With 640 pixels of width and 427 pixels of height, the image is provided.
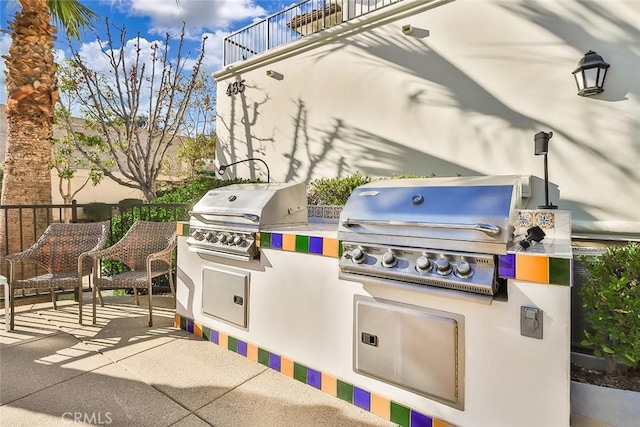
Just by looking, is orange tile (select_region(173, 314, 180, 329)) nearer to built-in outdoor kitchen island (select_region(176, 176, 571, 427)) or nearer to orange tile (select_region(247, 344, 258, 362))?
built-in outdoor kitchen island (select_region(176, 176, 571, 427))

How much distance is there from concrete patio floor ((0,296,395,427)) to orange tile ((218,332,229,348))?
61mm

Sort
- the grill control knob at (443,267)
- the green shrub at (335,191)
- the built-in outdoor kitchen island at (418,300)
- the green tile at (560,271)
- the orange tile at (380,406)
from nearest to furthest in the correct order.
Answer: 1. the green tile at (560,271)
2. the built-in outdoor kitchen island at (418,300)
3. the grill control knob at (443,267)
4. the orange tile at (380,406)
5. the green shrub at (335,191)

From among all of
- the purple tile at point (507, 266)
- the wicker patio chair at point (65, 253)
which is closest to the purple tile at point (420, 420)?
the purple tile at point (507, 266)

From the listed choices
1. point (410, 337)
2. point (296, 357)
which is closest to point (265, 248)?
point (296, 357)

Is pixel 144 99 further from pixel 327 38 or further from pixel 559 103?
pixel 559 103

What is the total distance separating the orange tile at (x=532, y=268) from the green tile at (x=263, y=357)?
197 centimetres

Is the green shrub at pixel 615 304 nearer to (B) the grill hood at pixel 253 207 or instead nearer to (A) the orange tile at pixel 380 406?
(A) the orange tile at pixel 380 406

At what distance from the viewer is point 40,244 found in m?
3.87

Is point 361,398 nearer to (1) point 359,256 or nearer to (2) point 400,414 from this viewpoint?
(2) point 400,414

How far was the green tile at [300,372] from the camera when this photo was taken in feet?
8.50

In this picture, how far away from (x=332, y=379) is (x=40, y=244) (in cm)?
354

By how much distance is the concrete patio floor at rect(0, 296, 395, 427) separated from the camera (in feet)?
7.21

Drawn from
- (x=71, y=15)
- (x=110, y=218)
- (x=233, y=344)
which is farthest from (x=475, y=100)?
(x=71, y=15)

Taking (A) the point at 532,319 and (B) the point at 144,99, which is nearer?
(A) the point at 532,319
